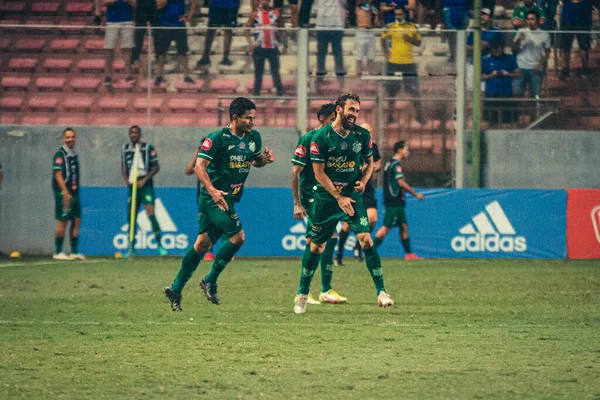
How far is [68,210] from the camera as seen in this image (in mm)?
19438

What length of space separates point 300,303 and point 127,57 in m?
11.8

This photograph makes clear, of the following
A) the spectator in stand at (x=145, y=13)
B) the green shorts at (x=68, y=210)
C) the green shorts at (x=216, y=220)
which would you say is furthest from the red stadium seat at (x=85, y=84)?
the green shorts at (x=216, y=220)

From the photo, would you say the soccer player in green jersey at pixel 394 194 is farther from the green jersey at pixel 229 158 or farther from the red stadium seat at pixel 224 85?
the green jersey at pixel 229 158

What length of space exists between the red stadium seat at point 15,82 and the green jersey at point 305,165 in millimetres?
11252

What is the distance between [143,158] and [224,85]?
262 centimetres

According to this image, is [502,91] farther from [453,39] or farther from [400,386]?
[400,386]

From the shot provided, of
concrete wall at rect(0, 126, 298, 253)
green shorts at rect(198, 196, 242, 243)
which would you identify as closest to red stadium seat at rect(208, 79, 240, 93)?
concrete wall at rect(0, 126, 298, 253)

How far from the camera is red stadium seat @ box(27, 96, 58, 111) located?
72.2 feet

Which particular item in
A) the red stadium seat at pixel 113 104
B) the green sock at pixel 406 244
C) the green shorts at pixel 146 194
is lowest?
the green sock at pixel 406 244

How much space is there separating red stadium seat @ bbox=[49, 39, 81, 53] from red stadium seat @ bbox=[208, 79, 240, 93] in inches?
112

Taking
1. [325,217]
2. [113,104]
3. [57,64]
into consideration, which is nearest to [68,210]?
[113,104]

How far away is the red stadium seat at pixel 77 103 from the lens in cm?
2195

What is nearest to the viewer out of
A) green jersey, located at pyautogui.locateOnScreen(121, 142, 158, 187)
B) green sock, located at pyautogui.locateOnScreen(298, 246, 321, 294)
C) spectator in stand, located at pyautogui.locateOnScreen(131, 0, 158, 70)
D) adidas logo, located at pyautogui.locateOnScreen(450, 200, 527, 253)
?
green sock, located at pyautogui.locateOnScreen(298, 246, 321, 294)

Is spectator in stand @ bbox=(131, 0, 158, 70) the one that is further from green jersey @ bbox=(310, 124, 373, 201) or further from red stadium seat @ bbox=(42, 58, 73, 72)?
green jersey @ bbox=(310, 124, 373, 201)
